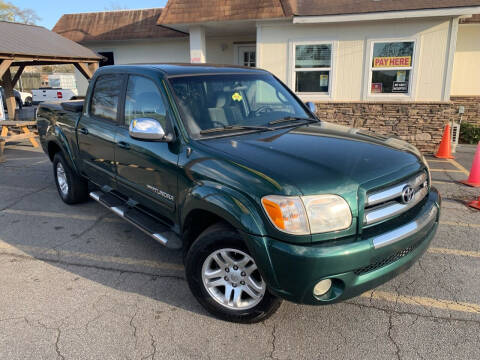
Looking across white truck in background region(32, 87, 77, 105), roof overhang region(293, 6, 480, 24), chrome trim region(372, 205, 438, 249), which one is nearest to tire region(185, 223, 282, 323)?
chrome trim region(372, 205, 438, 249)

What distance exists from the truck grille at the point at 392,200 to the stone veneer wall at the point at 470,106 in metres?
12.0

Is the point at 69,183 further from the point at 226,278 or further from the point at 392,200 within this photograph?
the point at 392,200

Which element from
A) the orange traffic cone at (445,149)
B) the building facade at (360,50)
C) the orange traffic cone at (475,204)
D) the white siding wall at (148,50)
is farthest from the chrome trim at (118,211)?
the white siding wall at (148,50)

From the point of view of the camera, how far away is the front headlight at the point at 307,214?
2.31 m

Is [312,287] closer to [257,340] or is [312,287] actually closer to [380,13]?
[257,340]

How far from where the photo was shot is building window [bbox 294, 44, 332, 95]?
10.1 metres

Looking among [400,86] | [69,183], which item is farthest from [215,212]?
[400,86]

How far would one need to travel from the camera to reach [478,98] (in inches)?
506

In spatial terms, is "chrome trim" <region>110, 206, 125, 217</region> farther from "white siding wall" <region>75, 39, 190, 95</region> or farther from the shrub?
the shrub

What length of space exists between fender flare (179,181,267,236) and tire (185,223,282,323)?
15 cm

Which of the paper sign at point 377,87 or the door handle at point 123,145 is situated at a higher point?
the paper sign at point 377,87

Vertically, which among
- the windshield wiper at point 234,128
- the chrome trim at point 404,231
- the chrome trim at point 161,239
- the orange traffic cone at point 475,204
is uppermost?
the windshield wiper at point 234,128

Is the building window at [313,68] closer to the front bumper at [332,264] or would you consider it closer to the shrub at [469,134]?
the shrub at [469,134]

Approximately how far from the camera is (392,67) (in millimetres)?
9719
